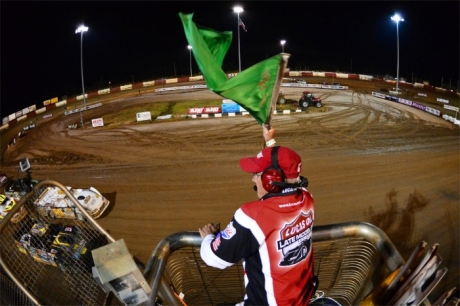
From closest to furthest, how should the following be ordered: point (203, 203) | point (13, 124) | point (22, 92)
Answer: point (203, 203)
point (13, 124)
point (22, 92)

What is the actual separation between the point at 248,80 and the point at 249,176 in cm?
1329

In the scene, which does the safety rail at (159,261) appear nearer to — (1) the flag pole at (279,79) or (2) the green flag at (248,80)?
(1) the flag pole at (279,79)

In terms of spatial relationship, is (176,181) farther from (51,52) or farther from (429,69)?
(51,52)

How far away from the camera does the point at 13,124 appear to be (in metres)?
31.5

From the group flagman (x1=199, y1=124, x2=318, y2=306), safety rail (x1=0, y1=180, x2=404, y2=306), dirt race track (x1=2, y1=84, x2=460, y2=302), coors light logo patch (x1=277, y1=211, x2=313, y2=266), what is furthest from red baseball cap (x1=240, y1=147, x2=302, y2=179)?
dirt race track (x1=2, y1=84, x2=460, y2=302)

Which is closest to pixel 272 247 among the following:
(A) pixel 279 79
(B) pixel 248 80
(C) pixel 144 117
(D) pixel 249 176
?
(A) pixel 279 79

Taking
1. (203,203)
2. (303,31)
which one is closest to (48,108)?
(203,203)

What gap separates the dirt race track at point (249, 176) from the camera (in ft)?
41.4

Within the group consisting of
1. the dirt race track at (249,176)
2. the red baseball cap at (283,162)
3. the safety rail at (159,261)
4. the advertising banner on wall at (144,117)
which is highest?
the red baseball cap at (283,162)

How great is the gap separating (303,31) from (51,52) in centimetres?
4629

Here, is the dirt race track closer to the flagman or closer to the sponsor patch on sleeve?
the flagman

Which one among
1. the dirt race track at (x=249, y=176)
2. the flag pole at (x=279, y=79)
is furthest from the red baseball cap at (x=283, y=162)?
the dirt race track at (x=249, y=176)

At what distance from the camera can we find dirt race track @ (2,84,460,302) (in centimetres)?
1261

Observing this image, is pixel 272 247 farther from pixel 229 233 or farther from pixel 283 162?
pixel 283 162
